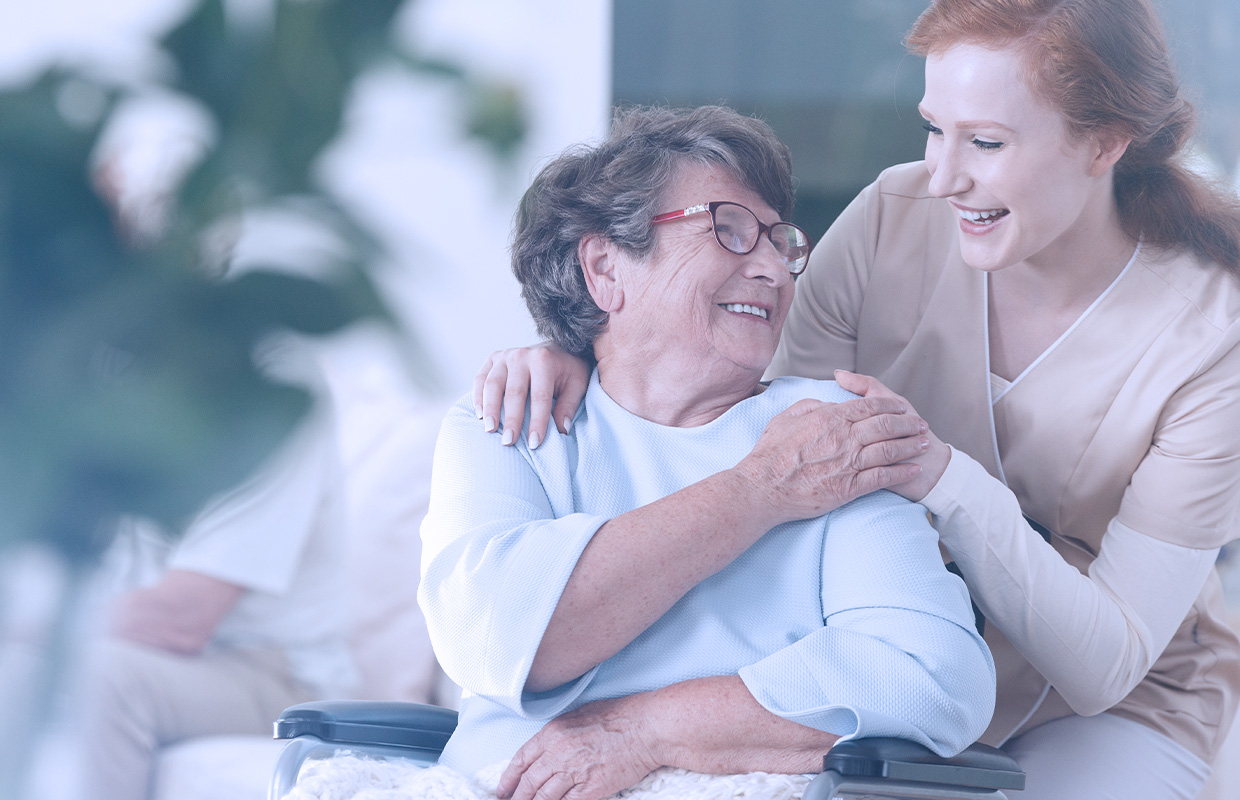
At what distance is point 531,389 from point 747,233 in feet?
1.20

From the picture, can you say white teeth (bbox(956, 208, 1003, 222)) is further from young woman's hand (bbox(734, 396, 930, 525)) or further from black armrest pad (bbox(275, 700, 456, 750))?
black armrest pad (bbox(275, 700, 456, 750))

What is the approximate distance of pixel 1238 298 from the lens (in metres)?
1.37

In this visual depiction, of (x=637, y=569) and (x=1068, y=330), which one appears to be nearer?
(x=637, y=569)

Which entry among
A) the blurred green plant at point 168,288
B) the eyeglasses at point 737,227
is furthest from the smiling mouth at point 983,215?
the blurred green plant at point 168,288

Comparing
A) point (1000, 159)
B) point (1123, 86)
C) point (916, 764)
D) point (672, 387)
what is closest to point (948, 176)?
point (1000, 159)

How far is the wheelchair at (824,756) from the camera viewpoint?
961 mm

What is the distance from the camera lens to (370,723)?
126 cm

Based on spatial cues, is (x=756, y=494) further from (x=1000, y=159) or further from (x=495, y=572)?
(x=1000, y=159)

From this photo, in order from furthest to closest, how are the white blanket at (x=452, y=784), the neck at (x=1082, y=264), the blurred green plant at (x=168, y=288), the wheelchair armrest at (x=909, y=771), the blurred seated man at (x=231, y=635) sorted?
the blurred green plant at (x=168, y=288) < the blurred seated man at (x=231, y=635) < the neck at (x=1082, y=264) < the white blanket at (x=452, y=784) < the wheelchair armrest at (x=909, y=771)

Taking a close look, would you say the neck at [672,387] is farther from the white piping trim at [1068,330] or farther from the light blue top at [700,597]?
the white piping trim at [1068,330]

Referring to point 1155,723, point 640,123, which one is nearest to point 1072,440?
point 1155,723

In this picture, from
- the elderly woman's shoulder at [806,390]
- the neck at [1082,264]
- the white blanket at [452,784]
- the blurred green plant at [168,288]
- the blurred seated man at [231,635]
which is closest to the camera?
the white blanket at [452,784]

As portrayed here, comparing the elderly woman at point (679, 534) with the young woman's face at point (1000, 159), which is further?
the young woman's face at point (1000, 159)

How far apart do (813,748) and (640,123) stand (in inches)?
34.7
